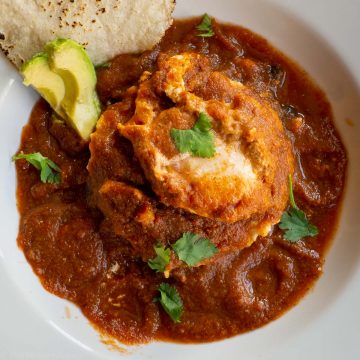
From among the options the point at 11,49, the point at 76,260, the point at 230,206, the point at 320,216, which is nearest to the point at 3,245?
the point at 76,260

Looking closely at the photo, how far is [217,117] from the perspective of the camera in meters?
3.90

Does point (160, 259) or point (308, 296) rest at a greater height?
point (308, 296)

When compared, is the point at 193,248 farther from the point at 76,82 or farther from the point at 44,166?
the point at 76,82

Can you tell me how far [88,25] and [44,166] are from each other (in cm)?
111

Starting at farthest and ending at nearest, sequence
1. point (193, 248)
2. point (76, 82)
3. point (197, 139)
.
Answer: point (76, 82)
point (193, 248)
point (197, 139)

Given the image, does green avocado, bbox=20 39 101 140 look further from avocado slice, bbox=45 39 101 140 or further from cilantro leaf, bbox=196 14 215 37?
cilantro leaf, bbox=196 14 215 37

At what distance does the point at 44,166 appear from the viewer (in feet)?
14.4

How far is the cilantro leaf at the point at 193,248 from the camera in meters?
4.02

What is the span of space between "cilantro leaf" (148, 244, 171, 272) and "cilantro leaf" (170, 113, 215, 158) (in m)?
0.73

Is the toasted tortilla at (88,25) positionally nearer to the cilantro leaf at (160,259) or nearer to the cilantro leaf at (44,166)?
the cilantro leaf at (44,166)

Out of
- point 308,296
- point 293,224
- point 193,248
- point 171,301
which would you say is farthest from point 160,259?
point 308,296

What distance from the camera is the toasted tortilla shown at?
422 centimetres

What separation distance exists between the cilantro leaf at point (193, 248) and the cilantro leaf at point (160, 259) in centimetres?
7

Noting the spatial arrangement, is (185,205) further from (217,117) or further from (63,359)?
(63,359)
